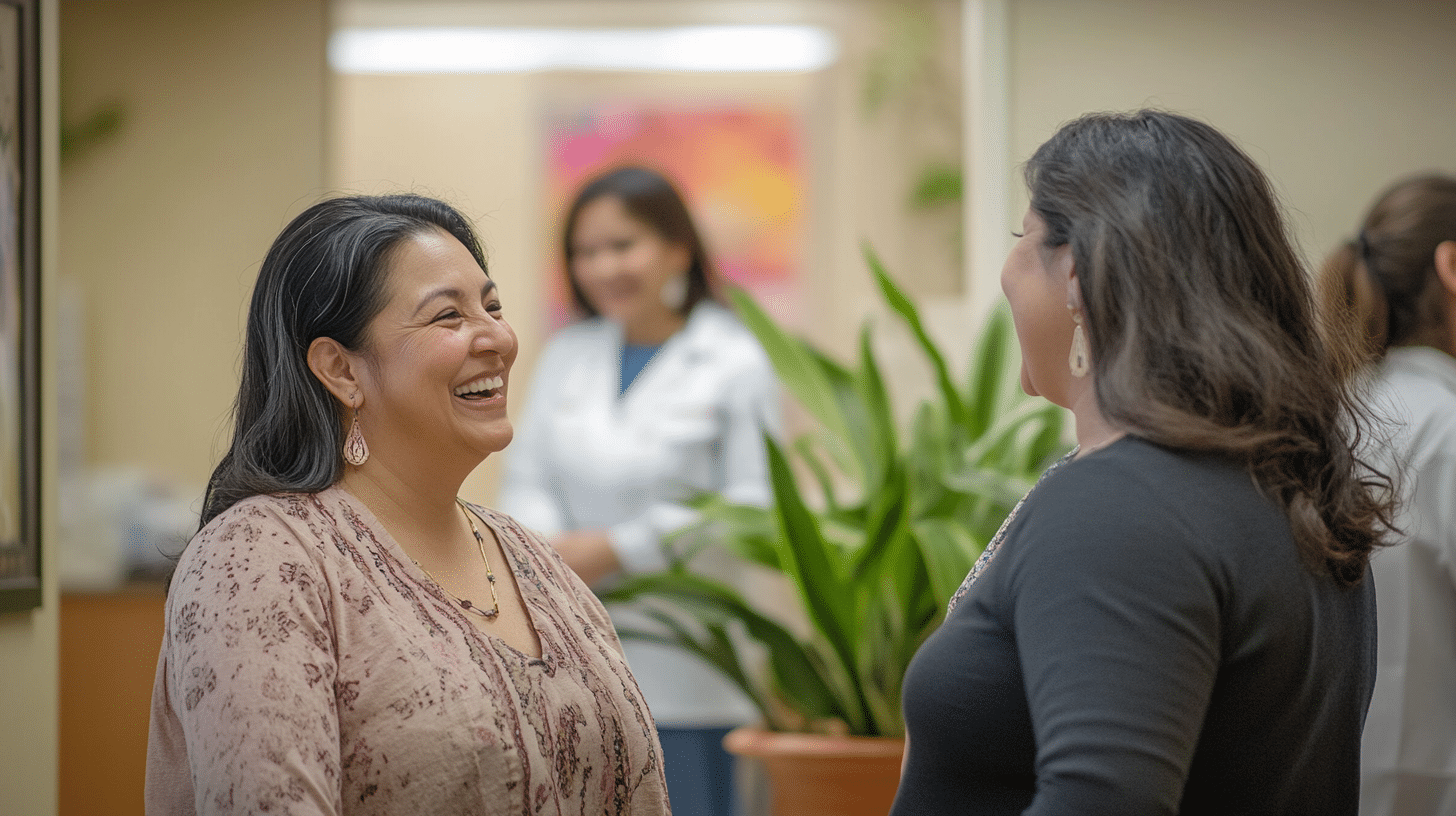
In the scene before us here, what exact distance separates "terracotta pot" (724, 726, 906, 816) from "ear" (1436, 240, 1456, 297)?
1.23 metres

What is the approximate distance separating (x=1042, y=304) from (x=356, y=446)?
0.77m

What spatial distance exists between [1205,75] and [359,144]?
10.3 feet

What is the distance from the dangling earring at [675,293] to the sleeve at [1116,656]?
218cm

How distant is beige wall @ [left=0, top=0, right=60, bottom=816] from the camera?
1804 millimetres

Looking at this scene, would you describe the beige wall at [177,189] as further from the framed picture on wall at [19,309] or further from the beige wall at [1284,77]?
the beige wall at [1284,77]

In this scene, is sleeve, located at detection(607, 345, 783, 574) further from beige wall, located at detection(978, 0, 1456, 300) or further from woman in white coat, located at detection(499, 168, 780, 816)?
beige wall, located at detection(978, 0, 1456, 300)

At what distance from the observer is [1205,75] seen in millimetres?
3404

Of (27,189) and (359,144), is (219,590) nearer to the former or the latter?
(27,189)

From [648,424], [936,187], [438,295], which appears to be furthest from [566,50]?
[438,295]

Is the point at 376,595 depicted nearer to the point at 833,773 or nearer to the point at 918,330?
the point at 833,773

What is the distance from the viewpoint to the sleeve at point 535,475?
291 cm

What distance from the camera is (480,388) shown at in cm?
147

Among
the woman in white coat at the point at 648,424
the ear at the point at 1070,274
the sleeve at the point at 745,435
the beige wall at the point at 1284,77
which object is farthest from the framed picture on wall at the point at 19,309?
the beige wall at the point at 1284,77

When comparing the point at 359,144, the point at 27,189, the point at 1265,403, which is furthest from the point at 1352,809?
the point at 359,144
